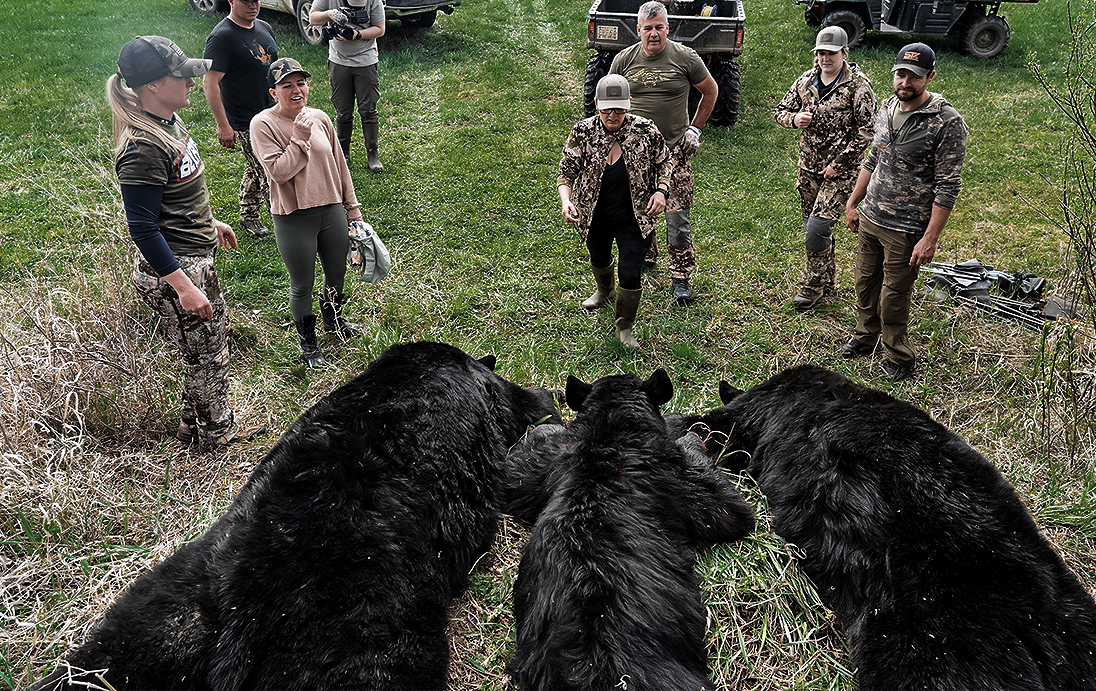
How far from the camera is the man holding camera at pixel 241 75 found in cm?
670

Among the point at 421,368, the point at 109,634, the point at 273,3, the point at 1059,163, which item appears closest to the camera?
the point at 109,634

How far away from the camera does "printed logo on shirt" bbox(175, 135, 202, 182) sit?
395 centimetres

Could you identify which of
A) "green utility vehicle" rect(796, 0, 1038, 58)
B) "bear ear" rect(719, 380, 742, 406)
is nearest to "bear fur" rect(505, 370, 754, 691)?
"bear ear" rect(719, 380, 742, 406)

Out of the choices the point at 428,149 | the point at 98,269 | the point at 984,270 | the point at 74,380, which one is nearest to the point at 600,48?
the point at 428,149

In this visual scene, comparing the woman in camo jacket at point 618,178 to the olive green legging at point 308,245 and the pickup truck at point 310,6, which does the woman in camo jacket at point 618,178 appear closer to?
the olive green legging at point 308,245

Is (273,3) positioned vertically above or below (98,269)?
above

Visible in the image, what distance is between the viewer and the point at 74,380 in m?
4.38

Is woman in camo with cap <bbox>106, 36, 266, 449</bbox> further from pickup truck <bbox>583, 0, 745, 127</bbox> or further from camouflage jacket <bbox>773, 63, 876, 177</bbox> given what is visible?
pickup truck <bbox>583, 0, 745, 127</bbox>

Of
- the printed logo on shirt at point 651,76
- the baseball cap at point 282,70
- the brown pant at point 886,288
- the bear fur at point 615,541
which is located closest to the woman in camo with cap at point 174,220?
the baseball cap at point 282,70

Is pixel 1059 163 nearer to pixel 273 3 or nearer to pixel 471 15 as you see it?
pixel 471 15

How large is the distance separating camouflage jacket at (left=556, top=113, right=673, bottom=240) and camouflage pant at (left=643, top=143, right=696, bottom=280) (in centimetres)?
69

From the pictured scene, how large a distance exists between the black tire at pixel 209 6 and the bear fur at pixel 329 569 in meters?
14.1

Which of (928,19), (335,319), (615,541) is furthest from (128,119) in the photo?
(928,19)

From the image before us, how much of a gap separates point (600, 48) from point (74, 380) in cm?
854
